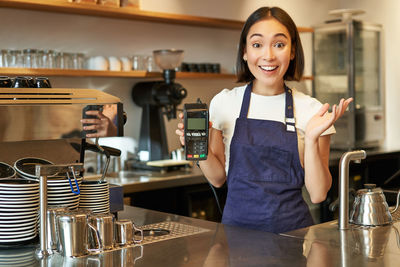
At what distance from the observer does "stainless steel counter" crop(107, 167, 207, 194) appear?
3393 millimetres

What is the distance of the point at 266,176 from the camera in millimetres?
2209

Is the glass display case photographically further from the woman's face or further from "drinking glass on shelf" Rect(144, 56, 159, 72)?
the woman's face

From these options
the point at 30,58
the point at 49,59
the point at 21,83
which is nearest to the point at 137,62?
the point at 49,59

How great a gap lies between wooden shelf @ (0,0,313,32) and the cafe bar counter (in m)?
1.91

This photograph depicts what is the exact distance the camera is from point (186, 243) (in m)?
1.78

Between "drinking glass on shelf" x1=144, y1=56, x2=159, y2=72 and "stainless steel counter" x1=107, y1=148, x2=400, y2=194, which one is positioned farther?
"drinking glass on shelf" x1=144, y1=56, x2=159, y2=72

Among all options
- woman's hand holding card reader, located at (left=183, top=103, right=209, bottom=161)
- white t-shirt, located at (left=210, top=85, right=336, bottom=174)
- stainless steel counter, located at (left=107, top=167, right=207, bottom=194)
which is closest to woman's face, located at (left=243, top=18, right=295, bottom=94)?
white t-shirt, located at (left=210, top=85, right=336, bottom=174)

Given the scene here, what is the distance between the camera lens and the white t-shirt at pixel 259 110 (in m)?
2.23

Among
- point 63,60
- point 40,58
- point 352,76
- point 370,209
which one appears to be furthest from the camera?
point 352,76

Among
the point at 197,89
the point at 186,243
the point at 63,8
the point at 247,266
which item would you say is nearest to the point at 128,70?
the point at 63,8

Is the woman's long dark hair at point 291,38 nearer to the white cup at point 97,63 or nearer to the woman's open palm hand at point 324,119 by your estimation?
the woman's open palm hand at point 324,119

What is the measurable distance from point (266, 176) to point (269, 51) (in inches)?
18.2

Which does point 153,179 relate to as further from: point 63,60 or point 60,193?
point 60,193

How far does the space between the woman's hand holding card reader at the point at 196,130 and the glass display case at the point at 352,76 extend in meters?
3.45
